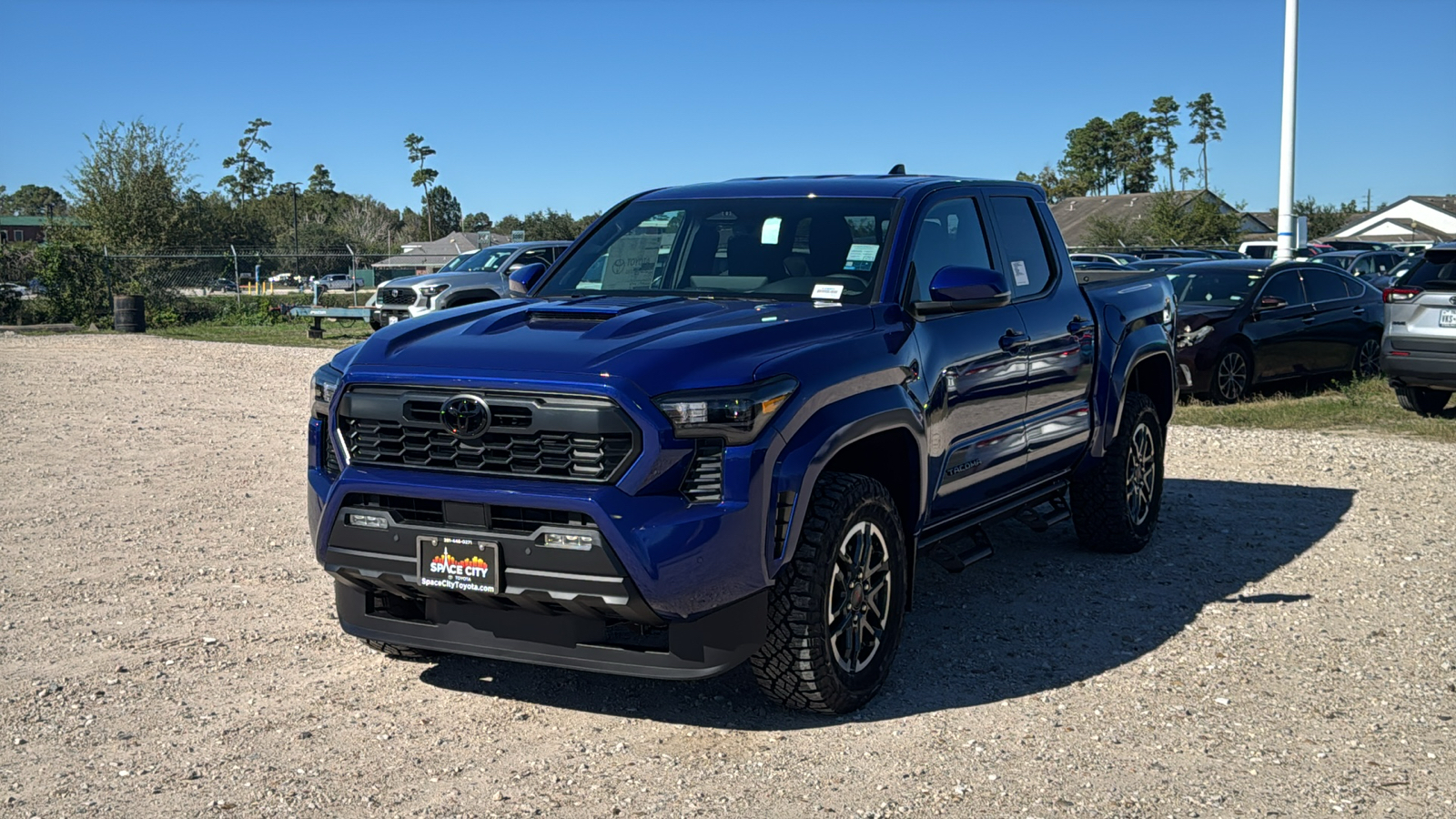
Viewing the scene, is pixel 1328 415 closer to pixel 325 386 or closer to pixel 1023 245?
pixel 1023 245

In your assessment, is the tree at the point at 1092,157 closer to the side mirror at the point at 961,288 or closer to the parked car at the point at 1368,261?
the parked car at the point at 1368,261

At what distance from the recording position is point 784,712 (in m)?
5.10

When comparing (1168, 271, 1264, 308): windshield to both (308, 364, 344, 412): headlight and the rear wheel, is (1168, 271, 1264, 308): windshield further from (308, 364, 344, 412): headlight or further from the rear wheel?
(308, 364, 344, 412): headlight

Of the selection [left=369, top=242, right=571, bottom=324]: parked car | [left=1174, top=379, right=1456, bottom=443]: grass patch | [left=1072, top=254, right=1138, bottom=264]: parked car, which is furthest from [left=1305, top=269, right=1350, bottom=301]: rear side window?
[left=1072, top=254, right=1138, bottom=264]: parked car

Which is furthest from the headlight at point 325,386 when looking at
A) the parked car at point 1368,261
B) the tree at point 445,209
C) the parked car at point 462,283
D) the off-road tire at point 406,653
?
the tree at point 445,209

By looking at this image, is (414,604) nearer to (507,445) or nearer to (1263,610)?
(507,445)

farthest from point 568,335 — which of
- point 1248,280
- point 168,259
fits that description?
point 168,259

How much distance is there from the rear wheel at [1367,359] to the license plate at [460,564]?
48.0 ft

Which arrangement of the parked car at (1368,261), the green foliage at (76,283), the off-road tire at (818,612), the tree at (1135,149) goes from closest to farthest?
the off-road tire at (818,612) < the parked car at (1368,261) < the green foliage at (76,283) < the tree at (1135,149)

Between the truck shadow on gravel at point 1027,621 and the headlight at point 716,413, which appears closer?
the headlight at point 716,413

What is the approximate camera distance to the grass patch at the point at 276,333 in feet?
83.3

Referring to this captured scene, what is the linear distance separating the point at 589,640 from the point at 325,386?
1409 mm

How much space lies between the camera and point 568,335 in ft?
15.8

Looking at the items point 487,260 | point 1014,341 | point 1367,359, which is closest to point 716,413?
point 1014,341
